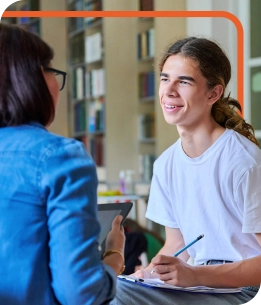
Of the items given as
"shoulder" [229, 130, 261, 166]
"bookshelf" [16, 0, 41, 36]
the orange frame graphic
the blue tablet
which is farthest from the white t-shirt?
"bookshelf" [16, 0, 41, 36]

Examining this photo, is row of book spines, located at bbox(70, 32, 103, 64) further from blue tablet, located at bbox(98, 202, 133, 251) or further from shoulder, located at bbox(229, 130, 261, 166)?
blue tablet, located at bbox(98, 202, 133, 251)

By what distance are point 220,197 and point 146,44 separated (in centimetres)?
387

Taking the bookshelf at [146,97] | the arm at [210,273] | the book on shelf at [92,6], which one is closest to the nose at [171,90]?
the arm at [210,273]

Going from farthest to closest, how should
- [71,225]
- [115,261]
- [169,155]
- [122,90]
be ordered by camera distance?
[122,90] → [169,155] → [115,261] → [71,225]

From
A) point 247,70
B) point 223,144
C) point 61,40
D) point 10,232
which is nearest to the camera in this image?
point 10,232

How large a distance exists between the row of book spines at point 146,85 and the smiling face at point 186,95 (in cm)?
366

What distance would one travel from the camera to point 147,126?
529 cm

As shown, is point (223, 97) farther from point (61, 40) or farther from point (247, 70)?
point (61, 40)

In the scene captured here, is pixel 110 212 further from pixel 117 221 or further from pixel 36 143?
pixel 36 143

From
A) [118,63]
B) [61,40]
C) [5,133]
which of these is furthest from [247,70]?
[5,133]

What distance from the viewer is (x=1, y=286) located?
98 cm

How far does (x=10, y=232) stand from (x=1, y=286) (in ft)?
0.29

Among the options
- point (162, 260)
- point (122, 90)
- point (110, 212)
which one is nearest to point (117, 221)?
point (110, 212)

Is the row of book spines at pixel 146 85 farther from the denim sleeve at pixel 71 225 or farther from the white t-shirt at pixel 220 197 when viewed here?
the denim sleeve at pixel 71 225
